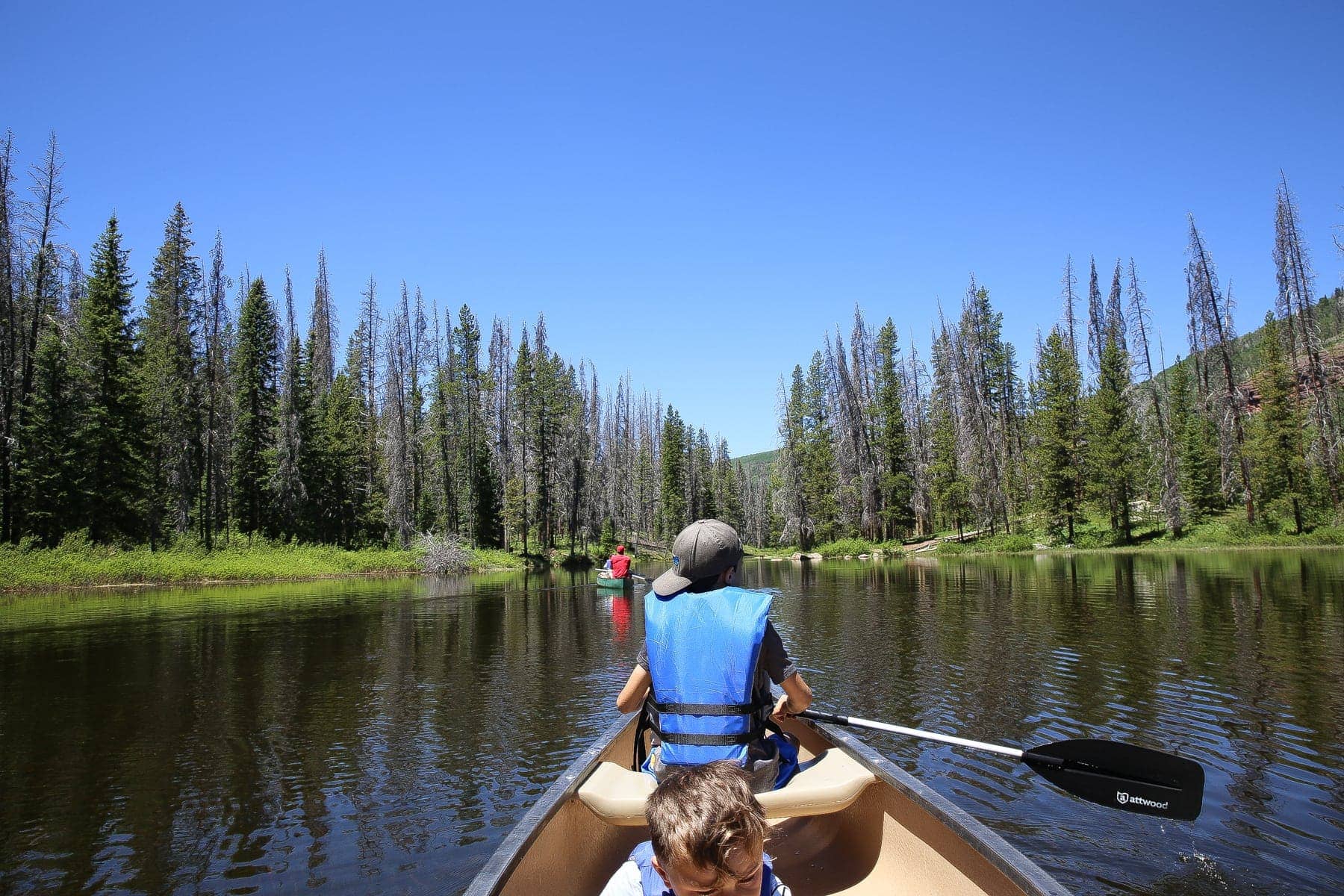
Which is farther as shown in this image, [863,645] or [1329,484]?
[1329,484]

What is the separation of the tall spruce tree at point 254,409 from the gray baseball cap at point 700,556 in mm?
47325

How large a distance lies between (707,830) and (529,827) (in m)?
2.32

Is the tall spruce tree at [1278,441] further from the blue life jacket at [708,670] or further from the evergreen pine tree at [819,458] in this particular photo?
the blue life jacket at [708,670]

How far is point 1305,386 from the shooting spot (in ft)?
142

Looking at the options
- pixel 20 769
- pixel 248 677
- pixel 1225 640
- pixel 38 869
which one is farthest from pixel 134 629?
pixel 1225 640

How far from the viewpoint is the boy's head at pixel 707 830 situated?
1778 mm

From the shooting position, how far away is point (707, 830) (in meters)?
1.77

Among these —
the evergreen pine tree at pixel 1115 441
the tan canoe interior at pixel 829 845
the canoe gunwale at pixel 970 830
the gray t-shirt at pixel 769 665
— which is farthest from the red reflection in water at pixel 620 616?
the evergreen pine tree at pixel 1115 441

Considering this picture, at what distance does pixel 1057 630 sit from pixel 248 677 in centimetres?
1555

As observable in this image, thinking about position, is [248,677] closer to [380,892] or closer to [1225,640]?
[380,892]

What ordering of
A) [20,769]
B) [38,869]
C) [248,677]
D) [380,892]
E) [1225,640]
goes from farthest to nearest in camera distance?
[1225,640], [248,677], [20,769], [38,869], [380,892]

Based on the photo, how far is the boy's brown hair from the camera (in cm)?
178

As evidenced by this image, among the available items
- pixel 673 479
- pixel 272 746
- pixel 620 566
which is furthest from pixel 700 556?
pixel 673 479

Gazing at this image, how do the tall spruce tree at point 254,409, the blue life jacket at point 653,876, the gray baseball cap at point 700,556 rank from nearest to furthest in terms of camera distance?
the blue life jacket at point 653,876 < the gray baseball cap at point 700,556 < the tall spruce tree at point 254,409
